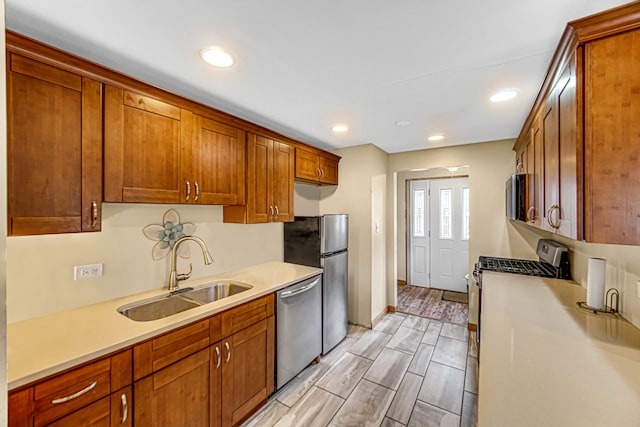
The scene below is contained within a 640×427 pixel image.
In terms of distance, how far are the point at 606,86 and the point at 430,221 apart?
4.15 m

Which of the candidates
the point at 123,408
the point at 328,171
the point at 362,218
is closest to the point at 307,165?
the point at 328,171

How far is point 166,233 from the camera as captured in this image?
6.92 ft

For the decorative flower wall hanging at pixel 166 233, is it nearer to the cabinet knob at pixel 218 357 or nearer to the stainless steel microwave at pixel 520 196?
the cabinet knob at pixel 218 357

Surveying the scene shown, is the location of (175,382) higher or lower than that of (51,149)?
lower

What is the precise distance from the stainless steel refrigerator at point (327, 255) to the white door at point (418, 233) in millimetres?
2416

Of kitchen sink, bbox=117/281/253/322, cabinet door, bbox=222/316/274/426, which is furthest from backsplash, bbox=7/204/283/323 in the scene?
cabinet door, bbox=222/316/274/426

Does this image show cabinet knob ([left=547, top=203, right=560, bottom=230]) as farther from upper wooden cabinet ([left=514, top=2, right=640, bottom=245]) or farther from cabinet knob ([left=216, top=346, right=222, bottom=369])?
cabinet knob ([left=216, top=346, right=222, bottom=369])

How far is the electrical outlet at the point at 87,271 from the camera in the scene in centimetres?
166

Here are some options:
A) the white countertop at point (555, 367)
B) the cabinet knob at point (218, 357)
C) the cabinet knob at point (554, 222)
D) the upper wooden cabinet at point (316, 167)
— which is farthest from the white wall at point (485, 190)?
the cabinet knob at point (218, 357)

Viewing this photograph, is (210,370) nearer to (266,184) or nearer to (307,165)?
(266,184)

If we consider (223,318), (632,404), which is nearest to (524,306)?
(632,404)

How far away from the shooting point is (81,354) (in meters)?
1.15

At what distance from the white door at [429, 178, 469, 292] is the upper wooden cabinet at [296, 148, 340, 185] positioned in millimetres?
2377

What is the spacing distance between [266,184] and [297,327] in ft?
Answer: 4.40
